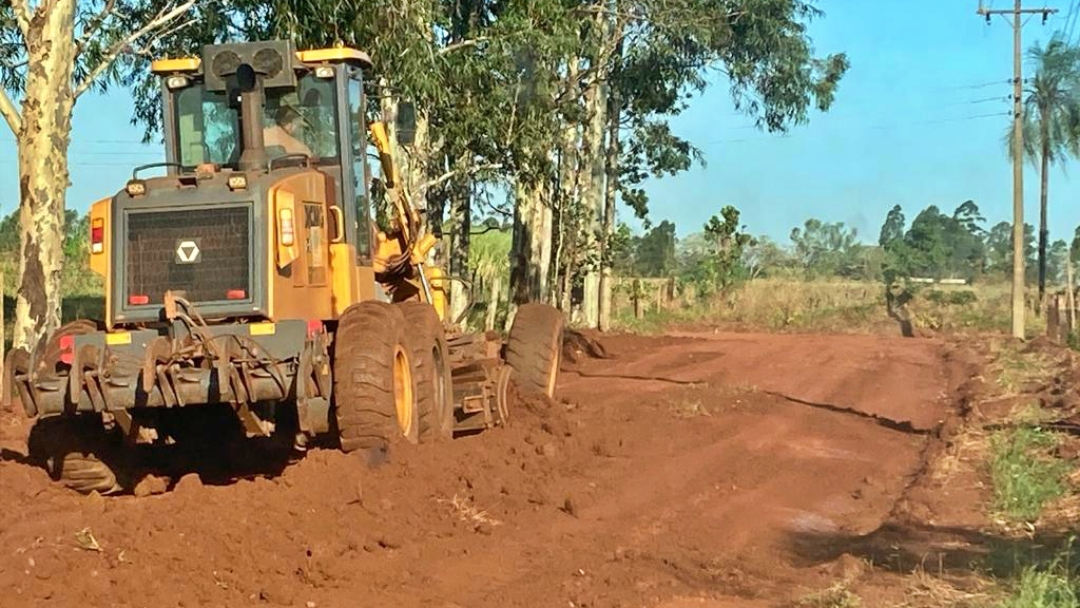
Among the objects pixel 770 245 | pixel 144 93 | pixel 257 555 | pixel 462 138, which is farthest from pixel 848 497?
pixel 770 245

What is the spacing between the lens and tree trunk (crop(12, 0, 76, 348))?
50.6ft

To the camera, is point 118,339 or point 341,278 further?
point 341,278

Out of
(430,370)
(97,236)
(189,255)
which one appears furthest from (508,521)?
(97,236)

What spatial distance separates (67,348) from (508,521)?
3.24 meters

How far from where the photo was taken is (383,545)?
8.14 meters

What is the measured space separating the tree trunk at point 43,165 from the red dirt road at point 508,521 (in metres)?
2.87

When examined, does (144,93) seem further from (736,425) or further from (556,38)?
(736,425)

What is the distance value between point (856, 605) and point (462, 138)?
16181 mm

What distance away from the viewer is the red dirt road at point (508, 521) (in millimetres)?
7156

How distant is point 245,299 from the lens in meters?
9.52

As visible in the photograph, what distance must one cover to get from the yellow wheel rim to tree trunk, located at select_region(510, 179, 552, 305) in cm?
1914

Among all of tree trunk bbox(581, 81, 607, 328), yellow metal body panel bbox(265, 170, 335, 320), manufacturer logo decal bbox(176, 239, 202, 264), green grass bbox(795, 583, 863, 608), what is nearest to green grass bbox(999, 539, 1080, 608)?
green grass bbox(795, 583, 863, 608)

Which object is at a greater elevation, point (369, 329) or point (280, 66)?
point (280, 66)

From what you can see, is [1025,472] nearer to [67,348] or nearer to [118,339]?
[118,339]
